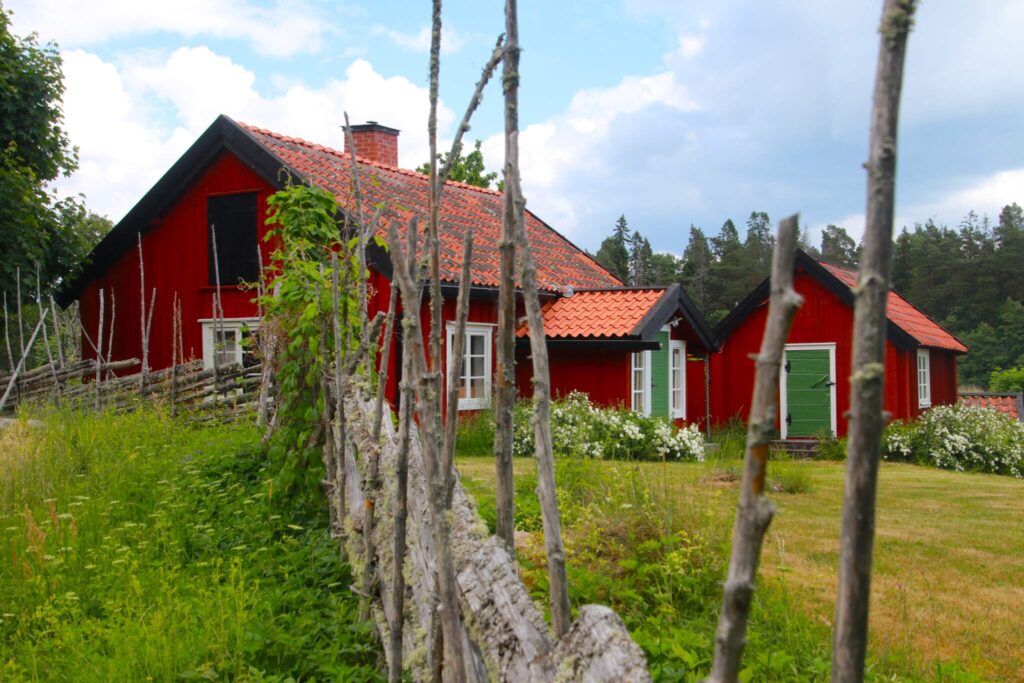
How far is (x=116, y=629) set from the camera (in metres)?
3.69

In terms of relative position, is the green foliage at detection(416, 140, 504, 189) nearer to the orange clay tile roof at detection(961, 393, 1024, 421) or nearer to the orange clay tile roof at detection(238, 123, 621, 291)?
the orange clay tile roof at detection(238, 123, 621, 291)

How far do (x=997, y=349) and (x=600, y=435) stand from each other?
39712 mm

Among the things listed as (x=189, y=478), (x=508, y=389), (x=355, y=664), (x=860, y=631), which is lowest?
(x=355, y=664)

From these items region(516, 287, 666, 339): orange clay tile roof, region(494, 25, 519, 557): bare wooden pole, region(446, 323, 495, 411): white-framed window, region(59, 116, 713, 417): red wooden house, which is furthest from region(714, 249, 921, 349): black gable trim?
region(494, 25, 519, 557): bare wooden pole

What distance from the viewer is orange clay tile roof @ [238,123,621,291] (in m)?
13.0

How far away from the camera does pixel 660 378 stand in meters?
15.7

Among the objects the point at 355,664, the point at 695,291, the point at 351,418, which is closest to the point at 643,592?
the point at 355,664

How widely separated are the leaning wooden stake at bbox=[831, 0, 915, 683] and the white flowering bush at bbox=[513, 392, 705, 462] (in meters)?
10.3

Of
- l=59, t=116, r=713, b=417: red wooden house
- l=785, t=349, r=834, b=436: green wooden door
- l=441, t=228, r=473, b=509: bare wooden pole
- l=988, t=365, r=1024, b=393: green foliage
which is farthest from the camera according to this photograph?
l=988, t=365, r=1024, b=393: green foliage

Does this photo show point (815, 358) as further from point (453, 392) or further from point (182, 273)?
point (453, 392)

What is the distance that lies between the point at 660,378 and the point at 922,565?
10125 mm

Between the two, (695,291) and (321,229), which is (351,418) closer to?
(321,229)

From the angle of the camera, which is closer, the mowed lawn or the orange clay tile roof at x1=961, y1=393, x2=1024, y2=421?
the mowed lawn

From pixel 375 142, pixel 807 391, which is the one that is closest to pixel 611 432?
pixel 807 391
